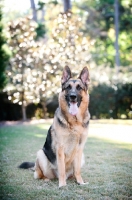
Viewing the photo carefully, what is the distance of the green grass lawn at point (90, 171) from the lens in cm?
421

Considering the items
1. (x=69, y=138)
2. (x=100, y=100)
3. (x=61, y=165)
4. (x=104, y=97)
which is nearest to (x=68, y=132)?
(x=69, y=138)

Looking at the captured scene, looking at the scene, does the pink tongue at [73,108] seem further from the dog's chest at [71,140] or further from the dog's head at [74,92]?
the dog's chest at [71,140]

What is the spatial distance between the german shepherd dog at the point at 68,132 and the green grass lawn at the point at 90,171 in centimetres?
25

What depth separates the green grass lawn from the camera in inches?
166

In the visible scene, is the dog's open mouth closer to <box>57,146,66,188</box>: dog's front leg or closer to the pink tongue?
the pink tongue

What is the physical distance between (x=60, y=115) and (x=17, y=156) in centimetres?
253

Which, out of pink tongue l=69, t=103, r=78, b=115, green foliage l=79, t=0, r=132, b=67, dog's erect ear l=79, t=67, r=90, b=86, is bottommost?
pink tongue l=69, t=103, r=78, b=115

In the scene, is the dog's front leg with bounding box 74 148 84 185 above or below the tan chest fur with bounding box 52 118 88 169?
below

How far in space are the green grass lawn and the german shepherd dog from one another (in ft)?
Result: 0.83

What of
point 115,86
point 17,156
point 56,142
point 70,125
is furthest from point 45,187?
point 115,86

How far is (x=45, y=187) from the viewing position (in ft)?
15.3

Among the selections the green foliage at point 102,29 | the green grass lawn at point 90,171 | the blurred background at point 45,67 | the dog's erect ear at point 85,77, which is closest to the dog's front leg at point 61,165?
the green grass lawn at point 90,171

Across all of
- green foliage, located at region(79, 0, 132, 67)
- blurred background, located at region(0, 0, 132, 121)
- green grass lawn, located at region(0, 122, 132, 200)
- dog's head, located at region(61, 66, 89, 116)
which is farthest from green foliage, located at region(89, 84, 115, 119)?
dog's head, located at region(61, 66, 89, 116)

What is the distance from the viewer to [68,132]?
192 inches
